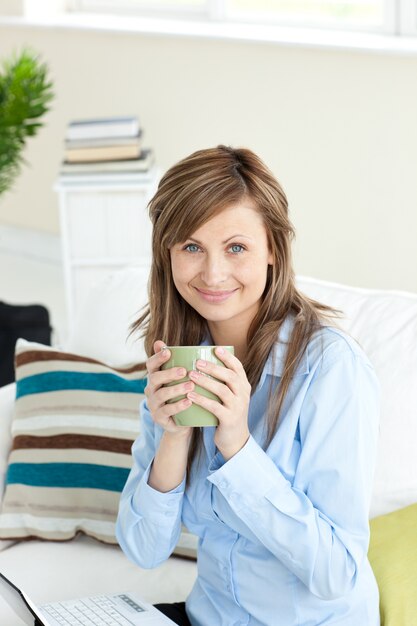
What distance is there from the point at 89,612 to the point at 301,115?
2.58 meters

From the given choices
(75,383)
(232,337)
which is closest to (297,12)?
(75,383)

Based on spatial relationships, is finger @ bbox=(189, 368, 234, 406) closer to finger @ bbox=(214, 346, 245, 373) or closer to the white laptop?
finger @ bbox=(214, 346, 245, 373)

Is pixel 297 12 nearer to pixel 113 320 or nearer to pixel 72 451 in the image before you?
pixel 113 320

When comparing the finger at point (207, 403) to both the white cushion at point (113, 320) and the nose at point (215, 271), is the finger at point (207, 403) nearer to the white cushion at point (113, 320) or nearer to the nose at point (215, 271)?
the nose at point (215, 271)

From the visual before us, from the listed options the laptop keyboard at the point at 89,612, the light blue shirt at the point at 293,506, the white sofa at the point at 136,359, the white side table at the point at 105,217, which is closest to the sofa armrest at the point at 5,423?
the white sofa at the point at 136,359

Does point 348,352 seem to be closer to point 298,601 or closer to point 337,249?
point 298,601

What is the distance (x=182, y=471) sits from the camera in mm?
1560

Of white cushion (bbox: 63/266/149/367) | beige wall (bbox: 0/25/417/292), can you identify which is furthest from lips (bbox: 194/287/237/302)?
beige wall (bbox: 0/25/417/292)

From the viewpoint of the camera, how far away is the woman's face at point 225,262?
1.47m

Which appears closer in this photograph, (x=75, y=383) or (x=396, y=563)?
(x=396, y=563)

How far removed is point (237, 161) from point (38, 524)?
0.92 meters

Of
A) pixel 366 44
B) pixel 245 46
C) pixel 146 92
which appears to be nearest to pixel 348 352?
pixel 366 44

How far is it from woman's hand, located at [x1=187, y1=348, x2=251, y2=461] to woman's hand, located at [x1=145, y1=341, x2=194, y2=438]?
15 mm

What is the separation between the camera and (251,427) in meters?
1.55
